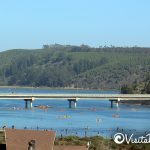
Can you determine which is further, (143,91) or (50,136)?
(143,91)

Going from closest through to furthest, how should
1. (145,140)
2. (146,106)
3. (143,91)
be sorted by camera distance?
(145,140) < (146,106) < (143,91)

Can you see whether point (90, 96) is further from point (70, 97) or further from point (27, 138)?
point (27, 138)

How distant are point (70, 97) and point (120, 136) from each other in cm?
8356

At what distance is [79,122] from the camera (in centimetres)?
9806

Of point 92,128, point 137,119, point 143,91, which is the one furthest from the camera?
point 143,91

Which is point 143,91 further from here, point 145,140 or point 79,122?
point 145,140

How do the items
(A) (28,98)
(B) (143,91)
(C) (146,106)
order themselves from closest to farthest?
(A) (28,98) < (C) (146,106) < (B) (143,91)

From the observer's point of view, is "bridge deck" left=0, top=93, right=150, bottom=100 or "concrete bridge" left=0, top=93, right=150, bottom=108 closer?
"bridge deck" left=0, top=93, right=150, bottom=100

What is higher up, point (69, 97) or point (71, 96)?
point (71, 96)

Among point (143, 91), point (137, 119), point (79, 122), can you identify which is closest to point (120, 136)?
point (79, 122)

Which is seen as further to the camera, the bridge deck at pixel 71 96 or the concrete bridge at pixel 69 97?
the concrete bridge at pixel 69 97

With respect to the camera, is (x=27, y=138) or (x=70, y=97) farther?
(x=70, y=97)

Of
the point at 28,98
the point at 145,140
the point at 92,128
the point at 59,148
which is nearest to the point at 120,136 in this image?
the point at 145,140

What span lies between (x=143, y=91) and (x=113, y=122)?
264ft
